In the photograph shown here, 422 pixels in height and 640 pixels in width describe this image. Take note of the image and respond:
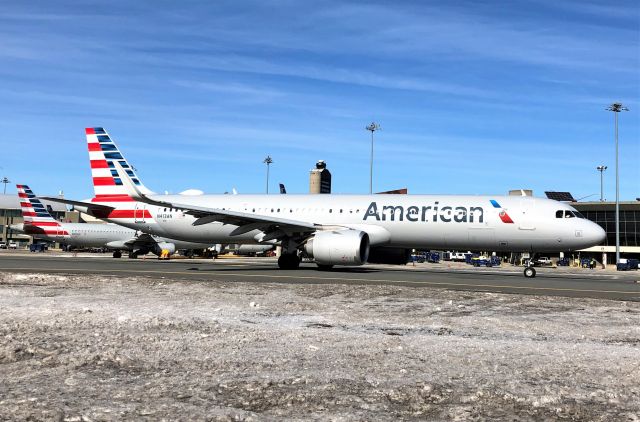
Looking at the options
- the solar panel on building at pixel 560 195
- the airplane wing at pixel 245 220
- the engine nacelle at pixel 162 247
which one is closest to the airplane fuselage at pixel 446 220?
the airplane wing at pixel 245 220

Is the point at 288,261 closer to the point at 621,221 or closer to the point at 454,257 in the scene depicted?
the point at 454,257

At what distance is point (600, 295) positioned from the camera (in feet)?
50.6

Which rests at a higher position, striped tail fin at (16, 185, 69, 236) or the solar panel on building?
the solar panel on building

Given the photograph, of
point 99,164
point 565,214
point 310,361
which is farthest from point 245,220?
point 310,361

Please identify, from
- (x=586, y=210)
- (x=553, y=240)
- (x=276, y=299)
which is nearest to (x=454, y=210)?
(x=553, y=240)

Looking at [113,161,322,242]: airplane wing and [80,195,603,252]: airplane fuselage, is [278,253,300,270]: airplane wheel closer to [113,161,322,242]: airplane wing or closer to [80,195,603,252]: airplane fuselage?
[113,161,322,242]: airplane wing

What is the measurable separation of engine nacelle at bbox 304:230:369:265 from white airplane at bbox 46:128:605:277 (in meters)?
0.04

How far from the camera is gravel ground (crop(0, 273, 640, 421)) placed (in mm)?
4414

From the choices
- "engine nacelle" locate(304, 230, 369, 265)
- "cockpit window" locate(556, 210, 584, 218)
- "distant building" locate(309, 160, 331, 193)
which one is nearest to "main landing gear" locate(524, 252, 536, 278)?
"cockpit window" locate(556, 210, 584, 218)

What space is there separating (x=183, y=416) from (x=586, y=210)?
297 ft

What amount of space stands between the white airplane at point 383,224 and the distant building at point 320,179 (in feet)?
251

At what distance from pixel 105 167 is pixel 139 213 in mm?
3845

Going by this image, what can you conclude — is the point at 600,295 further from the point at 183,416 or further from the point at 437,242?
the point at 183,416

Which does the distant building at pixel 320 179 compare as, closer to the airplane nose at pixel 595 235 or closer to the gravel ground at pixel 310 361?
the airplane nose at pixel 595 235
